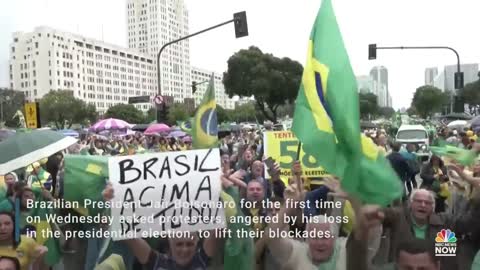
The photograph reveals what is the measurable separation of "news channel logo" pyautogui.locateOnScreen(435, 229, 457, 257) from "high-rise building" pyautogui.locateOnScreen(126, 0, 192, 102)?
152250 mm

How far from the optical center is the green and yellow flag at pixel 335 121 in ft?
11.6

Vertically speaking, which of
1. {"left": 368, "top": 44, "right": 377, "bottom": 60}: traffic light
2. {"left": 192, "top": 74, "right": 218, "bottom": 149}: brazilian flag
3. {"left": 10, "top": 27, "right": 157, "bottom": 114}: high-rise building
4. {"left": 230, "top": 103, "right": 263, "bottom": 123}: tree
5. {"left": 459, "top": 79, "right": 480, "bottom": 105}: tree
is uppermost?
{"left": 10, "top": 27, "right": 157, "bottom": 114}: high-rise building

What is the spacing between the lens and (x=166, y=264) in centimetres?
404

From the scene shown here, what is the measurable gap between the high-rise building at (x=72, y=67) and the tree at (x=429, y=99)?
80.0 metres

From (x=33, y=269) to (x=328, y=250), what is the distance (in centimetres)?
228

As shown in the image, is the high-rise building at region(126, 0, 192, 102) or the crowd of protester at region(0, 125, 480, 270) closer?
the crowd of protester at region(0, 125, 480, 270)

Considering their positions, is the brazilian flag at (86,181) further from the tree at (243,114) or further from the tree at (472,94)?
the tree at (243,114)

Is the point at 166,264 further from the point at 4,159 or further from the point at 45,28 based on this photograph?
the point at 45,28

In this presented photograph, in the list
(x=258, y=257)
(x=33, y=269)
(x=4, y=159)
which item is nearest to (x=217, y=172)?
(x=258, y=257)

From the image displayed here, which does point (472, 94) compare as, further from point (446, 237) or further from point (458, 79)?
point (446, 237)

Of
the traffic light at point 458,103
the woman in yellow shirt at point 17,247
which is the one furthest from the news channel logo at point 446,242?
the traffic light at point 458,103

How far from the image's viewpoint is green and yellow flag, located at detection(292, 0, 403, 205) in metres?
3.53

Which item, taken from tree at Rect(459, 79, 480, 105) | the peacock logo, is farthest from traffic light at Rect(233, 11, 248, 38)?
tree at Rect(459, 79, 480, 105)

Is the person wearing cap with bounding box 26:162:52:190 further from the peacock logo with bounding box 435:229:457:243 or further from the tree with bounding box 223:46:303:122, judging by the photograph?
the tree with bounding box 223:46:303:122
